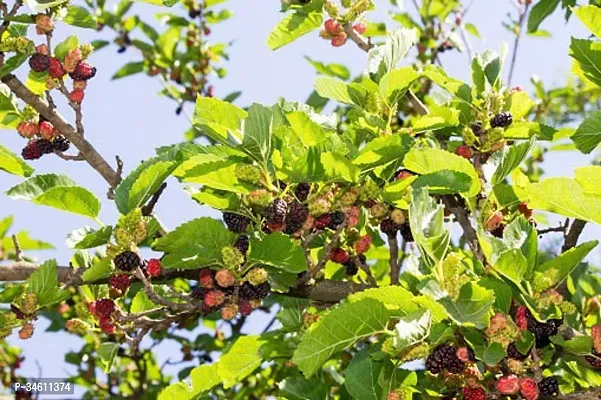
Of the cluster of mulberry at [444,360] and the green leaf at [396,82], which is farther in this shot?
the green leaf at [396,82]

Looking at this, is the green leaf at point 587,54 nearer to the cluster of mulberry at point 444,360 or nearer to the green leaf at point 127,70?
the cluster of mulberry at point 444,360

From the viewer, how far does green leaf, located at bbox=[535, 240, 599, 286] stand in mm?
1900

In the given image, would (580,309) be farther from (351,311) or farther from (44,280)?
(44,280)

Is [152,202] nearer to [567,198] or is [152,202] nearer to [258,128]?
[258,128]

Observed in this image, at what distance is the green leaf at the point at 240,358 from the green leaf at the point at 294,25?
1.12 meters

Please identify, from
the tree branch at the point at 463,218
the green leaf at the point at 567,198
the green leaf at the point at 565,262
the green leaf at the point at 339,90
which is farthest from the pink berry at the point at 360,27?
the green leaf at the point at 565,262

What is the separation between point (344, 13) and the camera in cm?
271

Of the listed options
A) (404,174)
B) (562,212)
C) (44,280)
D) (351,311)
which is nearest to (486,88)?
(404,174)

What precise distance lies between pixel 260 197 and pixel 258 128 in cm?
20

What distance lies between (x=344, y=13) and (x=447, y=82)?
508 millimetres

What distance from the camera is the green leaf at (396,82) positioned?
215 centimetres

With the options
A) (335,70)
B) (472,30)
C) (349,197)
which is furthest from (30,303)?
(472,30)

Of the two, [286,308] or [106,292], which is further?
[106,292]

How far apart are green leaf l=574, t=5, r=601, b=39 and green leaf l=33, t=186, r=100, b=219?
1.44m
